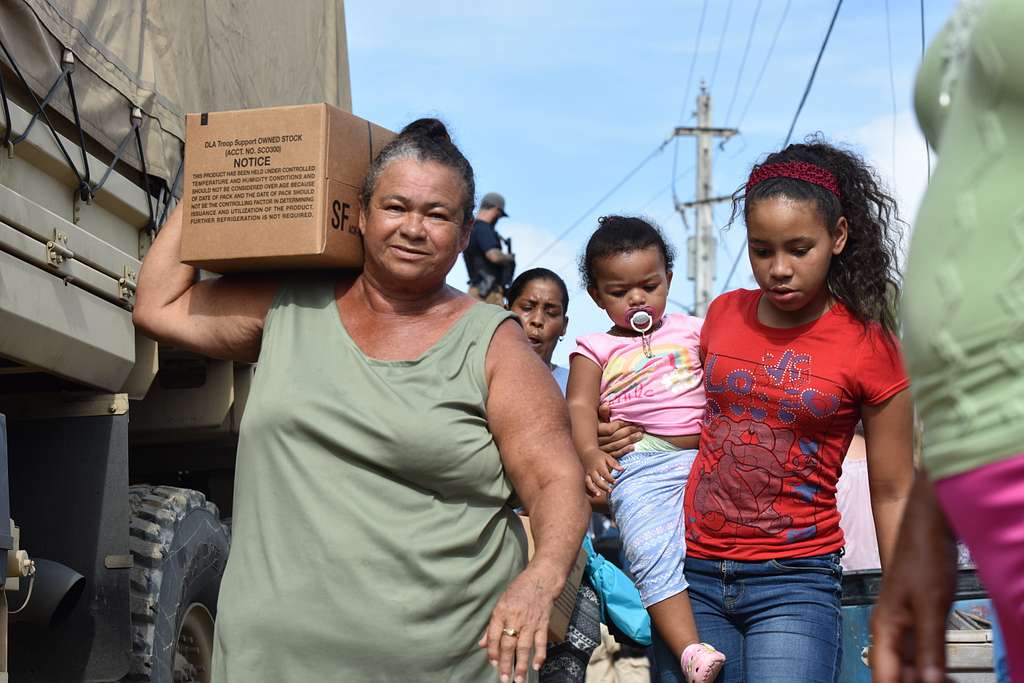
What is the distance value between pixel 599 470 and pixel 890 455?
861 mm

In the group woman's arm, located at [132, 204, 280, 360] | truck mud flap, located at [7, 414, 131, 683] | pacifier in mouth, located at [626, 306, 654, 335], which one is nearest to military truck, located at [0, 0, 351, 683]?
truck mud flap, located at [7, 414, 131, 683]

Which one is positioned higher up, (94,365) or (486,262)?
(486,262)

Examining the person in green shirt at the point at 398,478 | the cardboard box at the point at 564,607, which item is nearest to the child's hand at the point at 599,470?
the cardboard box at the point at 564,607

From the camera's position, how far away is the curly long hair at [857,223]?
3635mm

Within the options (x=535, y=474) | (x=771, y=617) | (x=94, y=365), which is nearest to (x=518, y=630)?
(x=535, y=474)

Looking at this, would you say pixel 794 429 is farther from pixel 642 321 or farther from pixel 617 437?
pixel 642 321

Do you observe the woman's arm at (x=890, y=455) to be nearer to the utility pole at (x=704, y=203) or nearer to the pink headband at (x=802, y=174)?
the pink headband at (x=802, y=174)

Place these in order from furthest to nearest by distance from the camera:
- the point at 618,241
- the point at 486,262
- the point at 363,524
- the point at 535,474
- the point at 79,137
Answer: the point at 486,262, the point at 79,137, the point at 618,241, the point at 535,474, the point at 363,524

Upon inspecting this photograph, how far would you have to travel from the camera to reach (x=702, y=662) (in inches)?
138

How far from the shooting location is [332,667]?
3195 millimetres

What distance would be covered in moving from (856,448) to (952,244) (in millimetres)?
5791

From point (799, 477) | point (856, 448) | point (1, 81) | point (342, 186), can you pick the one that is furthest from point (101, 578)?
point (856, 448)

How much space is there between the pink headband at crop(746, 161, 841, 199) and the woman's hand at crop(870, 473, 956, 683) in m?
1.88

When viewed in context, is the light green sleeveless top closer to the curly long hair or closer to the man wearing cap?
the curly long hair
